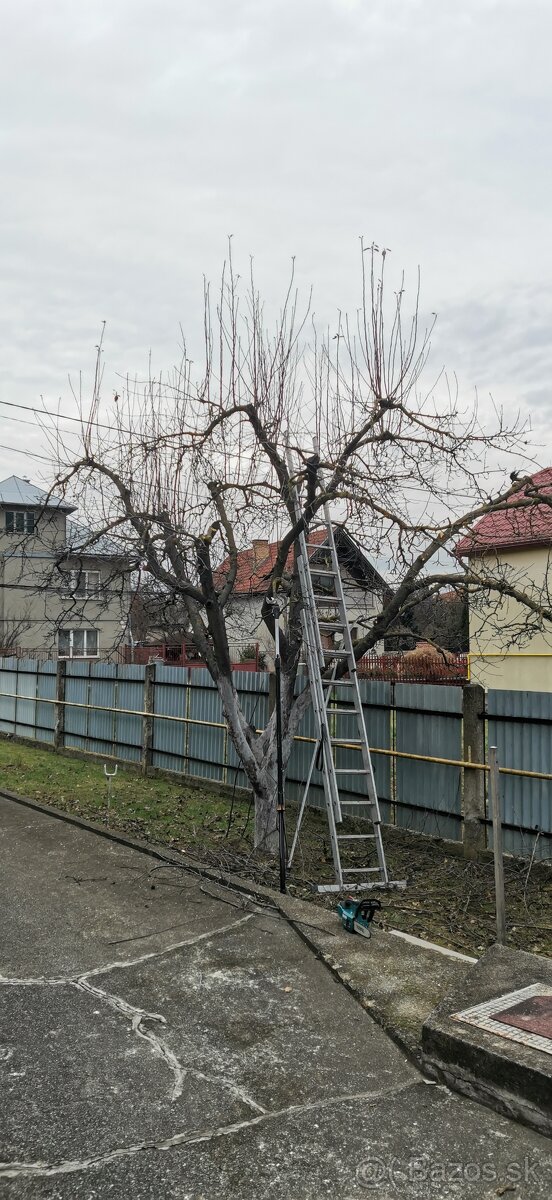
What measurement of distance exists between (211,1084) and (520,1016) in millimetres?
1455

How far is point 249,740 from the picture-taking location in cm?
896

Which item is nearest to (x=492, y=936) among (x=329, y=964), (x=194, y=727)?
(x=329, y=964)

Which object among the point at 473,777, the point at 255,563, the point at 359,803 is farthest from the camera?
the point at 255,563

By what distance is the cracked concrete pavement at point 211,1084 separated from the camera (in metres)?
2.98

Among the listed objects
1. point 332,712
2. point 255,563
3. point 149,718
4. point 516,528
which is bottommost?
point 149,718

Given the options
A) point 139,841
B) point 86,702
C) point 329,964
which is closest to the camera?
point 329,964

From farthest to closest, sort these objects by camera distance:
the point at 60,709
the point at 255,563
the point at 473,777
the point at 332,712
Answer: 1. the point at 60,709
2. the point at 255,563
3. the point at 473,777
4. the point at 332,712

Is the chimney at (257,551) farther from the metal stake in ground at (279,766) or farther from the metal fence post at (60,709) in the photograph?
the metal fence post at (60,709)

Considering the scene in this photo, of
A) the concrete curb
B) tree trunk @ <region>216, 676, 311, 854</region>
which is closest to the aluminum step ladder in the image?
tree trunk @ <region>216, 676, 311, 854</region>

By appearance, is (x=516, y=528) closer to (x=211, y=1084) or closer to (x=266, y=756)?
(x=266, y=756)

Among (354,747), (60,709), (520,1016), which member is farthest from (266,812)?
(60,709)

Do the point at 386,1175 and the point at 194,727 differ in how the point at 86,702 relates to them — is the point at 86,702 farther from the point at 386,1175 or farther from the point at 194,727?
the point at 386,1175

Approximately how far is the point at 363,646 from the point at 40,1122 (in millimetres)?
5635

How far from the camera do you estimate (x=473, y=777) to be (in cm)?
792
